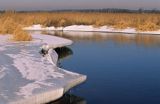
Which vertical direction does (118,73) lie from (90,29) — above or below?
above

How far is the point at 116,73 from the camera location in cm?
1393

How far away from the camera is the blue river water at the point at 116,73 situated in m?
10.5

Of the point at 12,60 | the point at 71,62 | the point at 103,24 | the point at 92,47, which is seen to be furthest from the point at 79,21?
the point at 12,60

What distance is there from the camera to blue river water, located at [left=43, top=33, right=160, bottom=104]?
34.4 feet

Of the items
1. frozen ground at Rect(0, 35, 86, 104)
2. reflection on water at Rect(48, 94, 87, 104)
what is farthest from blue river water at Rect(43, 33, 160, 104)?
frozen ground at Rect(0, 35, 86, 104)

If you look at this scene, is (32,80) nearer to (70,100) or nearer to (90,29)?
(70,100)

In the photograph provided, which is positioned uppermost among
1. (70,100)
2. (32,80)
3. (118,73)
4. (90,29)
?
(32,80)

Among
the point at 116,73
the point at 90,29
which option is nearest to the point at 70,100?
the point at 116,73

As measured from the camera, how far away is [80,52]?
20312mm

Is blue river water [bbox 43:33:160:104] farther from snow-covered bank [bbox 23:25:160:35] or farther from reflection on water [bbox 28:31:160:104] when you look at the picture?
snow-covered bank [bbox 23:25:160:35]

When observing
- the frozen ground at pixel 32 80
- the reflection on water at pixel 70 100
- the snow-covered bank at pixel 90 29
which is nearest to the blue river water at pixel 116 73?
the reflection on water at pixel 70 100

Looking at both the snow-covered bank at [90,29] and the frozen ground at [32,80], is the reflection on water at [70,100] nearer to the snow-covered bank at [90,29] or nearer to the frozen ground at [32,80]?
the frozen ground at [32,80]

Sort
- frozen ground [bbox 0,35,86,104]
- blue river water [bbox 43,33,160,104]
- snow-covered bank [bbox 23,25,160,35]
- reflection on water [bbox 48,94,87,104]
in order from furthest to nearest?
snow-covered bank [bbox 23,25,160,35]
blue river water [bbox 43,33,160,104]
reflection on water [bbox 48,94,87,104]
frozen ground [bbox 0,35,86,104]

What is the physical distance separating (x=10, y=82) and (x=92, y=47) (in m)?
13.6
